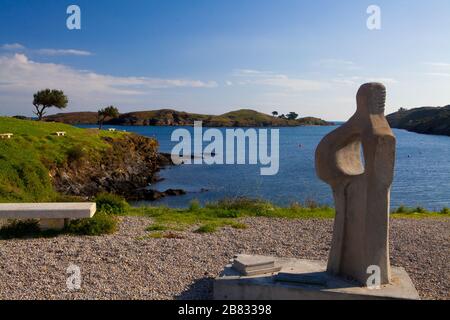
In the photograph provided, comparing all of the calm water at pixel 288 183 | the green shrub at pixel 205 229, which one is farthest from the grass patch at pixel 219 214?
the calm water at pixel 288 183

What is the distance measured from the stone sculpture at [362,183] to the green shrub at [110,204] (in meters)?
8.79

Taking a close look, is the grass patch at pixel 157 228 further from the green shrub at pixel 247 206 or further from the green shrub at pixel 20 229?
the green shrub at pixel 247 206

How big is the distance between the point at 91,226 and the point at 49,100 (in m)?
51.6

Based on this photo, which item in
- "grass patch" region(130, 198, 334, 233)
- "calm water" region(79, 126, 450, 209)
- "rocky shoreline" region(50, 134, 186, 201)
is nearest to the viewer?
"grass patch" region(130, 198, 334, 233)

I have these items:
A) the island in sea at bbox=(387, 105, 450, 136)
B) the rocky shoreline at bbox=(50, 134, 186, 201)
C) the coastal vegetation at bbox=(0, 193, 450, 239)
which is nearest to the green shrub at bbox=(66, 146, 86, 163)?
the rocky shoreline at bbox=(50, 134, 186, 201)

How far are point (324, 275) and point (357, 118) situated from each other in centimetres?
262

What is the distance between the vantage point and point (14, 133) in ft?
116

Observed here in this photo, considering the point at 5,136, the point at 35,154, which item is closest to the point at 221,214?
the point at 35,154

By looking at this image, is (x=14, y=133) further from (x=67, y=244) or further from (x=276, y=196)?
(x=67, y=244)

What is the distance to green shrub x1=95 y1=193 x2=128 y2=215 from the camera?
14.6 metres

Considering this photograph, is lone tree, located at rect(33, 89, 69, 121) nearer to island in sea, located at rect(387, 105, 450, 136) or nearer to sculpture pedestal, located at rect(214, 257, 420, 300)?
sculpture pedestal, located at rect(214, 257, 420, 300)

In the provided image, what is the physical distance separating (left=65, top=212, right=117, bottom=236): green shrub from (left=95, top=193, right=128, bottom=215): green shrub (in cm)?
255

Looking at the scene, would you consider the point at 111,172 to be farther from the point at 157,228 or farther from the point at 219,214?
the point at 157,228

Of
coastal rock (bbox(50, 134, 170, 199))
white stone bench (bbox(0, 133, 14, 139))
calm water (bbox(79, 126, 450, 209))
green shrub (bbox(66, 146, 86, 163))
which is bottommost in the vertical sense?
calm water (bbox(79, 126, 450, 209))
